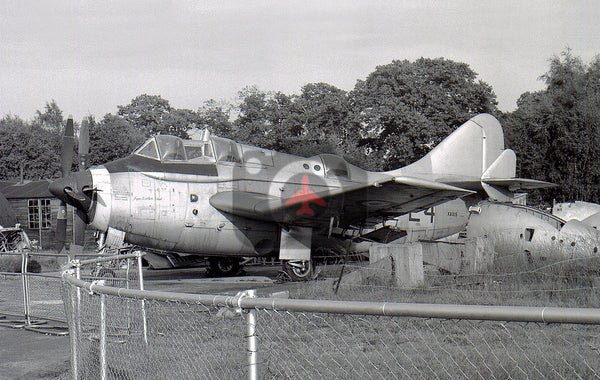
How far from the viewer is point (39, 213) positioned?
3772 centimetres

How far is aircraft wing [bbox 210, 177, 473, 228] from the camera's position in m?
12.8

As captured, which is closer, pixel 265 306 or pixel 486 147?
pixel 265 306

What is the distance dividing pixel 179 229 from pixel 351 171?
188 inches

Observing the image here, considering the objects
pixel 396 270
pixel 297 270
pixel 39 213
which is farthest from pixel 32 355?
pixel 39 213

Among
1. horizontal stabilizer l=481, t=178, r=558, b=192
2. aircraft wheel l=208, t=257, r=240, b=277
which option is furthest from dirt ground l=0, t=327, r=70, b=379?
horizontal stabilizer l=481, t=178, r=558, b=192

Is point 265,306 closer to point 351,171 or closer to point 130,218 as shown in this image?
point 130,218

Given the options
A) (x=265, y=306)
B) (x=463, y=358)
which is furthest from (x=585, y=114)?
(x=265, y=306)

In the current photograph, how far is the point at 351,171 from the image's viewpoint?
51.4 ft

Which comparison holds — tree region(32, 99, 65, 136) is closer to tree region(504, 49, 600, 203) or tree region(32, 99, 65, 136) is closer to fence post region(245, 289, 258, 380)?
tree region(504, 49, 600, 203)

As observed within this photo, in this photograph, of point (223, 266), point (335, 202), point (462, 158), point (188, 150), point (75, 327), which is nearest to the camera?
point (75, 327)

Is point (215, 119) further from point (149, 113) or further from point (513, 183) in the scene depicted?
point (513, 183)

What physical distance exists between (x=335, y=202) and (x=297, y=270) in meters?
1.98

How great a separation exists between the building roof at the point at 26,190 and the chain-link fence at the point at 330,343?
3300 cm

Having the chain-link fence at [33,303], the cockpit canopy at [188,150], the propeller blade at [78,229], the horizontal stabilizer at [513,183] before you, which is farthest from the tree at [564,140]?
the chain-link fence at [33,303]
